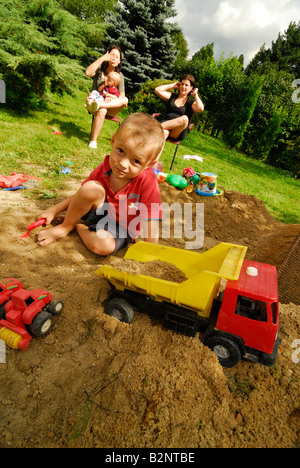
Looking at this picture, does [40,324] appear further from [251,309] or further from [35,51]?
[35,51]

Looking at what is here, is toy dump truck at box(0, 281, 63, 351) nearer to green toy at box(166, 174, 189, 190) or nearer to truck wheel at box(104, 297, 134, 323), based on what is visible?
truck wheel at box(104, 297, 134, 323)

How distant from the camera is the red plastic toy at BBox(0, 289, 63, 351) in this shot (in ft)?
4.35

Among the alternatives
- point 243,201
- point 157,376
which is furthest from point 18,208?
point 243,201

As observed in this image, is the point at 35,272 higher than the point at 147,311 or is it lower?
lower

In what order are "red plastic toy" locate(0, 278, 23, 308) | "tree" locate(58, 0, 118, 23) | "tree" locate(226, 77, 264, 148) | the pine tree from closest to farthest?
"red plastic toy" locate(0, 278, 23, 308)
the pine tree
"tree" locate(226, 77, 264, 148)
"tree" locate(58, 0, 118, 23)

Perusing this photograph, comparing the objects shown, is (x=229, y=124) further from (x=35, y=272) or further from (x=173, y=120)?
(x=35, y=272)

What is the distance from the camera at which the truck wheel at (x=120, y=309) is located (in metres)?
1.58

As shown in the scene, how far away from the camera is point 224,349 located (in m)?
1.44

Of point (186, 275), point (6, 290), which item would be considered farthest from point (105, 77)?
point (6, 290)

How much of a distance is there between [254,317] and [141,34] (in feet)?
35.4

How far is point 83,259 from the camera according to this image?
2141 millimetres

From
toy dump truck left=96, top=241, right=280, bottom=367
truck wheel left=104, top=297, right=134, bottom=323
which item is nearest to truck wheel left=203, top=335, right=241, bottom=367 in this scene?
toy dump truck left=96, top=241, right=280, bottom=367

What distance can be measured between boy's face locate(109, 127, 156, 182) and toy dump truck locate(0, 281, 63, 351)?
0.95 metres
